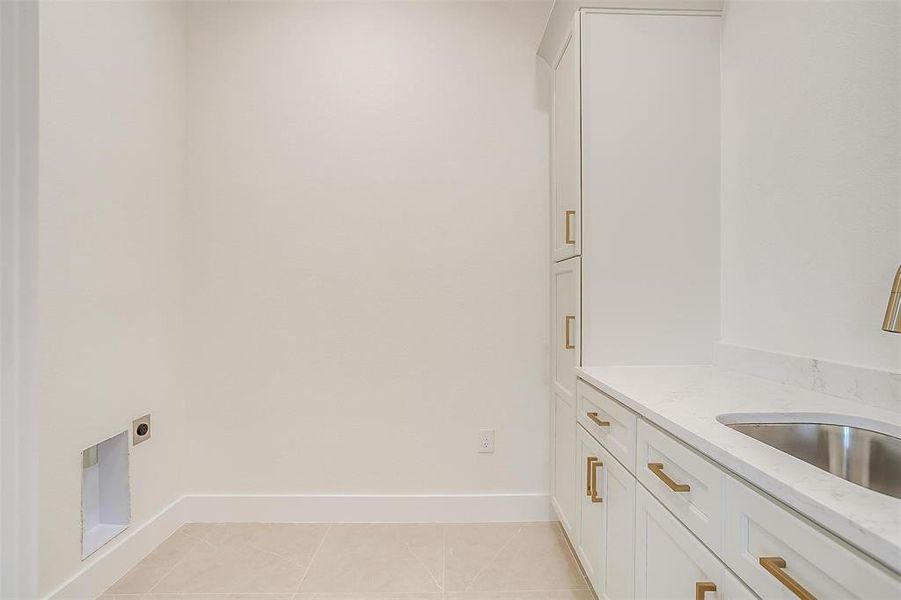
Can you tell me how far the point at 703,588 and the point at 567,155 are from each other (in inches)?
65.2

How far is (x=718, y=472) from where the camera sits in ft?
2.91

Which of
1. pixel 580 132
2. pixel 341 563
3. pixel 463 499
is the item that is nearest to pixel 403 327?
pixel 463 499

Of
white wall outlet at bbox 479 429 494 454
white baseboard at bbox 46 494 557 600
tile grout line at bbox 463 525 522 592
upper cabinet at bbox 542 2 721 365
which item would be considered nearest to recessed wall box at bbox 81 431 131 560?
white baseboard at bbox 46 494 557 600

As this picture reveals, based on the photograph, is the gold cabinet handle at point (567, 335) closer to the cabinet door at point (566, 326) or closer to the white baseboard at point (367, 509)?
the cabinet door at point (566, 326)

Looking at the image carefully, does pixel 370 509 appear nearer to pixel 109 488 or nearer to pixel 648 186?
pixel 109 488

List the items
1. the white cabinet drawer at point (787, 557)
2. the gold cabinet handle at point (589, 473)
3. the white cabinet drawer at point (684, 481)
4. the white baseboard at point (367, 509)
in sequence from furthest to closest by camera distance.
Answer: the white baseboard at point (367, 509) → the gold cabinet handle at point (589, 473) → the white cabinet drawer at point (684, 481) → the white cabinet drawer at point (787, 557)

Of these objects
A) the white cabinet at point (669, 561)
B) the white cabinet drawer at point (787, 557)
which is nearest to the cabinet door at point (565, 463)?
the white cabinet at point (669, 561)

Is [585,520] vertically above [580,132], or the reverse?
[580,132]

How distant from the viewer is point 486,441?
2.43 metres

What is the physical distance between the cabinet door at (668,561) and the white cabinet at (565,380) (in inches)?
27.3

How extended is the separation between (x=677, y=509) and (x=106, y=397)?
2105mm

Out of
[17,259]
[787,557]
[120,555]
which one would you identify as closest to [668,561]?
[787,557]

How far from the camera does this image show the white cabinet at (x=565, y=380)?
75.6 inches

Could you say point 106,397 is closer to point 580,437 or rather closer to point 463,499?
point 463,499
